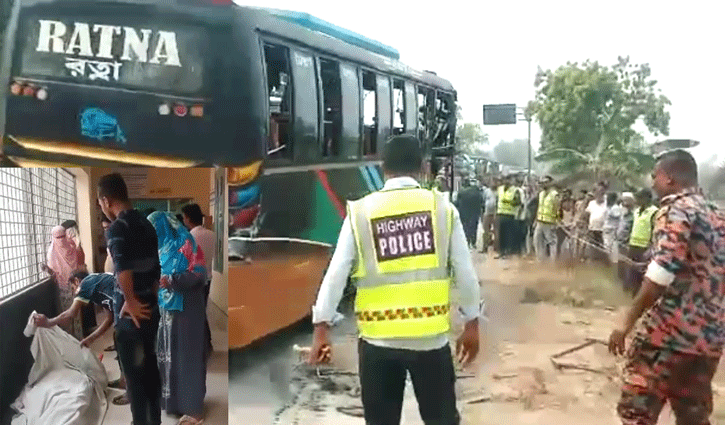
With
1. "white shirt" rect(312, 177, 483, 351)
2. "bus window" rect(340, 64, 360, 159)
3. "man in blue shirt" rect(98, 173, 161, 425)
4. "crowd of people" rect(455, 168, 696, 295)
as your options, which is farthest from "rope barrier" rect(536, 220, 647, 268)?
"man in blue shirt" rect(98, 173, 161, 425)

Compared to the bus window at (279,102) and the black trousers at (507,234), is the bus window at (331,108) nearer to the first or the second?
the bus window at (279,102)

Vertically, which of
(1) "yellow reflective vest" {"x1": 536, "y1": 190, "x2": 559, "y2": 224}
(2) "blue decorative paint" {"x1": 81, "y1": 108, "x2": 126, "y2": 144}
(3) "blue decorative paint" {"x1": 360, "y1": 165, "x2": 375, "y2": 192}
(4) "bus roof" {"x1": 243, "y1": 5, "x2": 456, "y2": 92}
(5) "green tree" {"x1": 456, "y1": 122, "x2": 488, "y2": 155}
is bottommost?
(1) "yellow reflective vest" {"x1": 536, "y1": 190, "x2": 559, "y2": 224}

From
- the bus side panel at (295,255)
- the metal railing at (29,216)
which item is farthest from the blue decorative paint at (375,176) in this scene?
the metal railing at (29,216)

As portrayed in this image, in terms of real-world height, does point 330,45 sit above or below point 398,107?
above

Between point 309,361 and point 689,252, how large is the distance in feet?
4.03

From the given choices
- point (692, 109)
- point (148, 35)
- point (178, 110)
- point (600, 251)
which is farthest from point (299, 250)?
point (692, 109)

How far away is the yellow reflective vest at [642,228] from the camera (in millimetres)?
2943

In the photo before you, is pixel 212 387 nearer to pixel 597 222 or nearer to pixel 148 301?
pixel 148 301

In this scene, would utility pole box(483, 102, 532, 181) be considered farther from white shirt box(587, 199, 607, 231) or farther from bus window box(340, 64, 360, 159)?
bus window box(340, 64, 360, 159)

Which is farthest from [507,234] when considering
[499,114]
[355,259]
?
[355,259]

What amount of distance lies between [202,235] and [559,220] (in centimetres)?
118

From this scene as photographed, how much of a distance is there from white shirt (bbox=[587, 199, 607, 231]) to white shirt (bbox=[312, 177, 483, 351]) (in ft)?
1.88

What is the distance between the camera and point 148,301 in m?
2.98

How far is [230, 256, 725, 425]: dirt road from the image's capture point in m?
2.96
